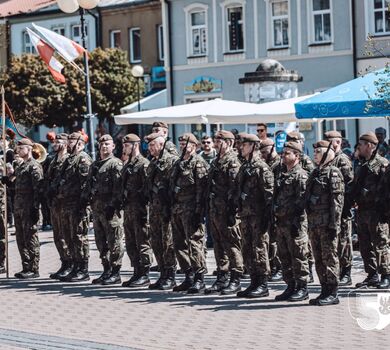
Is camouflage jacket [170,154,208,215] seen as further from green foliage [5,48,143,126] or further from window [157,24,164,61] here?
window [157,24,164,61]

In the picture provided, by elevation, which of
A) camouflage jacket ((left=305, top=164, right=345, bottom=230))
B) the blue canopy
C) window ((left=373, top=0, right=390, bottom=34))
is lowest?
camouflage jacket ((left=305, top=164, right=345, bottom=230))

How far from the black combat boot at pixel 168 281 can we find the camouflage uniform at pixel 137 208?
0.34m

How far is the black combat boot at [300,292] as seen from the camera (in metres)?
12.1

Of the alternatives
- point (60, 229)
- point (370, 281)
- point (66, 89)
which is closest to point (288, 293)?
point (370, 281)

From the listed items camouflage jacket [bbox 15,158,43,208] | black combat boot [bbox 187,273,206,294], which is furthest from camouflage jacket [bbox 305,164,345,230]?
camouflage jacket [bbox 15,158,43,208]

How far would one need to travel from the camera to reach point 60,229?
14891mm

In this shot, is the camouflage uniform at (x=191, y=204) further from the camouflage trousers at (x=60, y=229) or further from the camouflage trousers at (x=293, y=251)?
the camouflage trousers at (x=60, y=229)

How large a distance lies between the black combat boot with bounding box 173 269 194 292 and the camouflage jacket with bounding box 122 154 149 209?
1132mm

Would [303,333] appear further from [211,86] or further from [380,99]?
[211,86]

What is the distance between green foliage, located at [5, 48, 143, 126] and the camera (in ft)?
131

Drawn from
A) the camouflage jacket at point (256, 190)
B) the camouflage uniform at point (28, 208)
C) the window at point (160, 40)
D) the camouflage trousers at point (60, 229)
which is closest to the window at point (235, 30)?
the window at point (160, 40)

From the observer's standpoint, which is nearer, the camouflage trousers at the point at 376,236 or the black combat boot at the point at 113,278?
the camouflage trousers at the point at 376,236

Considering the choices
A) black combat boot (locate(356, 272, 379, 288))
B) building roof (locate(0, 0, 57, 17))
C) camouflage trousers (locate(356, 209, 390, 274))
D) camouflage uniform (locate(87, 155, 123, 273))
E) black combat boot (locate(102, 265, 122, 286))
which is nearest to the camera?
camouflage trousers (locate(356, 209, 390, 274))

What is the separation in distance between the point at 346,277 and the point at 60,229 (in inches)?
163
